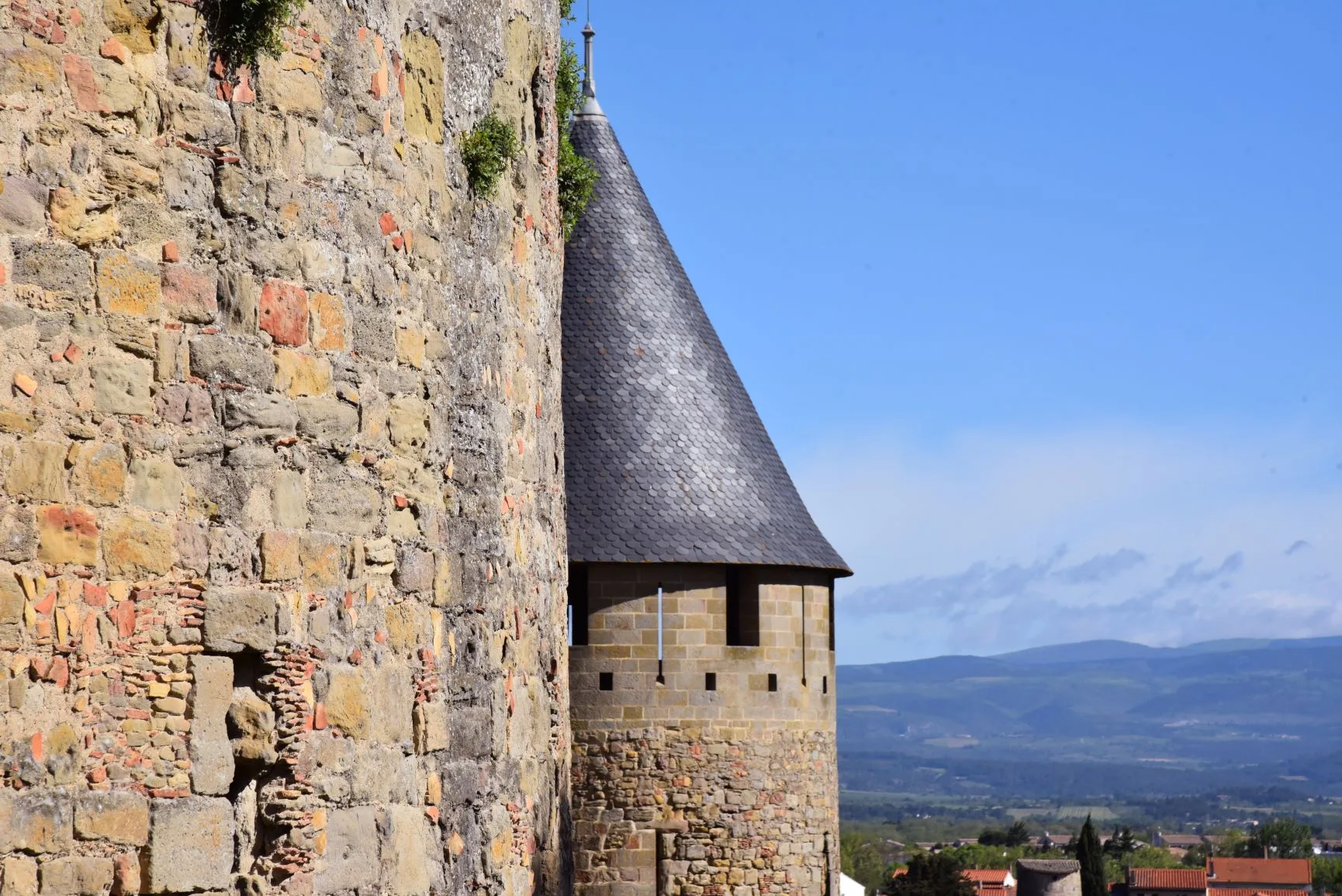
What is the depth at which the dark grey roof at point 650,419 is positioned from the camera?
18.8 metres

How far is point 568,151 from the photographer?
1188cm

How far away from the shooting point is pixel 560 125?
11320 millimetres

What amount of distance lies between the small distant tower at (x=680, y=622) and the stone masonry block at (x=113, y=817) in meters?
11.8

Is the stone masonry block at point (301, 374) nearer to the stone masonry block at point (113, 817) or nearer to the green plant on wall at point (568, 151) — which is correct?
the stone masonry block at point (113, 817)

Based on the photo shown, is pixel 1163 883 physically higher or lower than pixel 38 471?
lower

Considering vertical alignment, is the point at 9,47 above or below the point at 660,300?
below

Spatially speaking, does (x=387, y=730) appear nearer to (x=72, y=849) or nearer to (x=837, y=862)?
(x=72, y=849)

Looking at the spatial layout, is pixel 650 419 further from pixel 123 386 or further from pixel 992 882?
pixel 992 882

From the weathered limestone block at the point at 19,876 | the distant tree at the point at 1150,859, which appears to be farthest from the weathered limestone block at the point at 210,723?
the distant tree at the point at 1150,859

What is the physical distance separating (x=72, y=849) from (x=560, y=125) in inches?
239

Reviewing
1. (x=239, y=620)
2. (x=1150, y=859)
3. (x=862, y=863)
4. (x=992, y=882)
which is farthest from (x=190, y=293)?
(x=1150, y=859)

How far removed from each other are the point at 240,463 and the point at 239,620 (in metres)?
0.56

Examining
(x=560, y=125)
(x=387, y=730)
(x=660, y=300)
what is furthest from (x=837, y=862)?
(x=387, y=730)

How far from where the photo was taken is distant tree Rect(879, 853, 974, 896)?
60.4 metres
